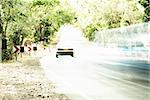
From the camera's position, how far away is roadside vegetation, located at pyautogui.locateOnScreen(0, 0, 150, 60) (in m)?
37.2

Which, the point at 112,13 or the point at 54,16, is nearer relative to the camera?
the point at 112,13

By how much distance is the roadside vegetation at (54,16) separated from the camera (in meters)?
37.2

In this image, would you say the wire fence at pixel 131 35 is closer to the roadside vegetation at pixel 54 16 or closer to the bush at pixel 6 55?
the roadside vegetation at pixel 54 16

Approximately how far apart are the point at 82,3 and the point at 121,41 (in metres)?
26.6

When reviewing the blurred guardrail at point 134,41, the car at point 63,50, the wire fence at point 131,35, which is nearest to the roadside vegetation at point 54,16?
the wire fence at point 131,35

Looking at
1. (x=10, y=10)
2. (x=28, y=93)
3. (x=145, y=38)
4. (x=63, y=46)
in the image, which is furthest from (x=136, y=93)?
(x=63, y=46)

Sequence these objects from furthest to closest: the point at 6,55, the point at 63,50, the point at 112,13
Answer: the point at 112,13 → the point at 63,50 → the point at 6,55

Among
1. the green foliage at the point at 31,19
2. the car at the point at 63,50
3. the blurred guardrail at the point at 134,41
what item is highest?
the green foliage at the point at 31,19

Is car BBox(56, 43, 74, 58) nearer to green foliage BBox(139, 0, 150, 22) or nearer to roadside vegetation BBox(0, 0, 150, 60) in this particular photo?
roadside vegetation BBox(0, 0, 150, 60)

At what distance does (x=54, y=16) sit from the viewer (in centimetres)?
8225

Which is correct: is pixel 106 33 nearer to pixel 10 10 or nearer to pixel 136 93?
pixel 10 10

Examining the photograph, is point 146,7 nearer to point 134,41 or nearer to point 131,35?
point 131,35

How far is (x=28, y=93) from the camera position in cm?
1453

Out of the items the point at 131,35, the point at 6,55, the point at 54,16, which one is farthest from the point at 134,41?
the point at 54,16
